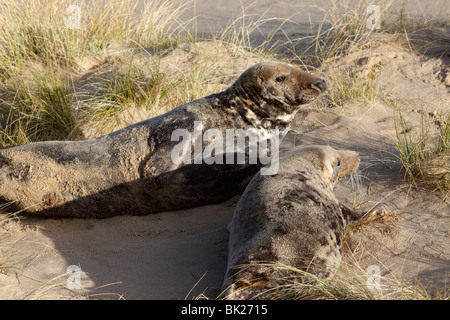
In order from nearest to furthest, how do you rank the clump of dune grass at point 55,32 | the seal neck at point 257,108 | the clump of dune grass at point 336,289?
the clump of dune grass at point 336,289 < the seal neck at point 257,108 < the clump of dune grass at point 55,32

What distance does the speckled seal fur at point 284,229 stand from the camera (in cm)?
334

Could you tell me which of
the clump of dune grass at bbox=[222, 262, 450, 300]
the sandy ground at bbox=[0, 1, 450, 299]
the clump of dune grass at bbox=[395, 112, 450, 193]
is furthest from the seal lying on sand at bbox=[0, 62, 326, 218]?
the clump of dune grass at bbox=[222, 262, 450, 300]

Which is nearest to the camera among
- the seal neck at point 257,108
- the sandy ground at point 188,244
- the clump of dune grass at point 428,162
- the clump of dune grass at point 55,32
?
the sandy ground at point 188,244

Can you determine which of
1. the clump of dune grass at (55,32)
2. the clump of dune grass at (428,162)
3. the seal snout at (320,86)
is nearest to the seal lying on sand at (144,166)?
the seal snout at (320,86)

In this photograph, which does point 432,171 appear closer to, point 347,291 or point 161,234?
point 347,291

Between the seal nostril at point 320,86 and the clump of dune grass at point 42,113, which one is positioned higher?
the seal nostril at point 320,86

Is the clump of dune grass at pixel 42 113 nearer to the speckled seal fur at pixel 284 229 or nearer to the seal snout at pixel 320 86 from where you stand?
the seal snout at pixel 320 86

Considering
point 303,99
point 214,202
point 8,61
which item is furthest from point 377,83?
point 8,61

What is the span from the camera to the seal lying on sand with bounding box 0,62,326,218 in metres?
4.65

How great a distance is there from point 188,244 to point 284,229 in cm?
105

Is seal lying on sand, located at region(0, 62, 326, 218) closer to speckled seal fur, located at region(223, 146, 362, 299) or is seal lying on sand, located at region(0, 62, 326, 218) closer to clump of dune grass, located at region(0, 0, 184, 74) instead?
speckled seal fur, located at region(223, 146, 362, 299)

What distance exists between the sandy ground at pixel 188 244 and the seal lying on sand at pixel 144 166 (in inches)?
5.9

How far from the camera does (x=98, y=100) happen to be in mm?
6258

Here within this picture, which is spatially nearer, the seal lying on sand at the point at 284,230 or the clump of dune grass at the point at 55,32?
the seal lying on sand at the point at 284,230
